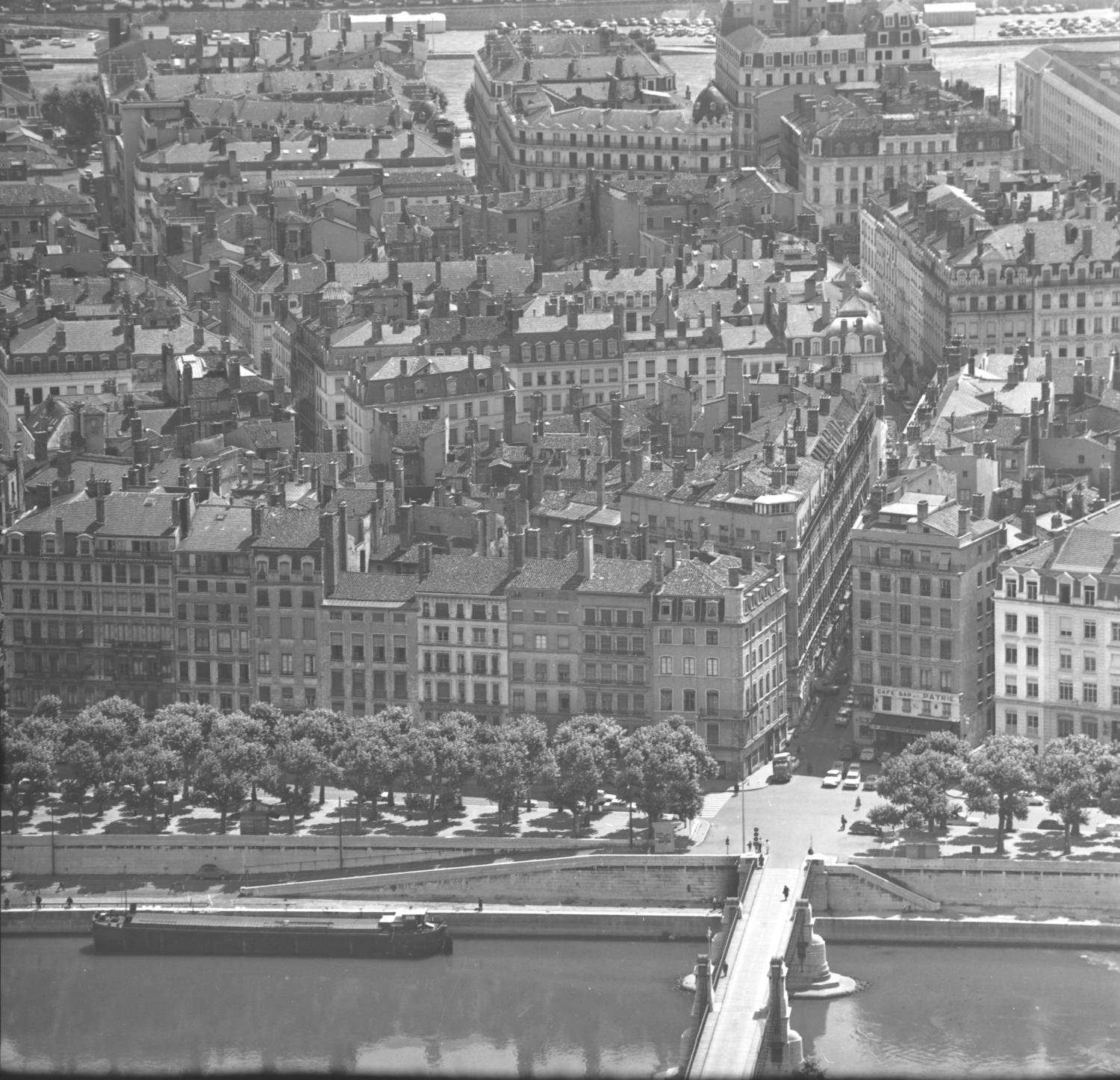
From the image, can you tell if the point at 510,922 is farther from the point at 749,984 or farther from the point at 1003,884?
the point at 1003,884

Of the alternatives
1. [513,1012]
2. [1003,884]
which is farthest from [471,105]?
[513,1012]

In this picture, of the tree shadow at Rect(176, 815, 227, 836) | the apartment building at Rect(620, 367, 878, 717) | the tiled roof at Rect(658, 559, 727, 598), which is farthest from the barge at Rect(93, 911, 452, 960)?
the apartment building at Rect(620, 367, 878, 717)

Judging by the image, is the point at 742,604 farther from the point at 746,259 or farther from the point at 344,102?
the point at 344,102

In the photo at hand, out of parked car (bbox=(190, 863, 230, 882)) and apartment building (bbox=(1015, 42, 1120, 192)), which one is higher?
parked car (bbox=(190, 863, 230, 882))

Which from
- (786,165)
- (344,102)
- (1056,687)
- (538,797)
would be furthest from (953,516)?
(344,102)

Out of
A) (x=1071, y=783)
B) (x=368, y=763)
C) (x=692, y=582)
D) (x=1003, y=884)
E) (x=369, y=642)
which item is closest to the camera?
(x=1003, y=884)

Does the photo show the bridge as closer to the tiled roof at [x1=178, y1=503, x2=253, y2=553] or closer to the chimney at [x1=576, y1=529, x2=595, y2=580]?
the chimney at [x1=576, y1=529, x2=595, y2=580]

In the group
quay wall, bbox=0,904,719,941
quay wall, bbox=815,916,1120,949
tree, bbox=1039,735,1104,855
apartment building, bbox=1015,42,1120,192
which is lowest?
apartment building, bbox=1015,42,1120,192
